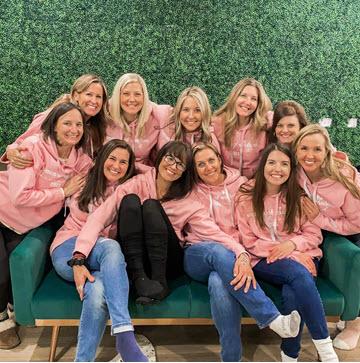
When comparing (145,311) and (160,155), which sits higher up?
(160,155)

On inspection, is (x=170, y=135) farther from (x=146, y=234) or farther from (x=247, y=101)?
(x=146, y=234)

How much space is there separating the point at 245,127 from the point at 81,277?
147cm

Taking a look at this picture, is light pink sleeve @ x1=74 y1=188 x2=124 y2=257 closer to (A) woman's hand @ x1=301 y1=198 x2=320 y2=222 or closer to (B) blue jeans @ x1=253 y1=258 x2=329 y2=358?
(B) blue jeans @ x1=253 y1=258 x2=329 y2=358

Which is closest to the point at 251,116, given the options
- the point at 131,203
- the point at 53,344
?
the point at 131,203

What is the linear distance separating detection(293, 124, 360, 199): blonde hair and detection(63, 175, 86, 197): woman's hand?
48.2 inches

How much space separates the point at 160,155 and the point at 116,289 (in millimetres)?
818

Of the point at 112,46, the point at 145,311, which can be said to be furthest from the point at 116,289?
the point at 112,46

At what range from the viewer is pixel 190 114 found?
298cm

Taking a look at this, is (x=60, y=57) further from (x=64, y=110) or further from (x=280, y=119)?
(x=280, y=119)

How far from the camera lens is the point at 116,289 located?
2229 mm

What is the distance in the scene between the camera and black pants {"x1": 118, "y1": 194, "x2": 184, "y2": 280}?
2432mm

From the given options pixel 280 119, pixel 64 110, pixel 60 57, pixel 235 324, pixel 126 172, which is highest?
pixel 60 57

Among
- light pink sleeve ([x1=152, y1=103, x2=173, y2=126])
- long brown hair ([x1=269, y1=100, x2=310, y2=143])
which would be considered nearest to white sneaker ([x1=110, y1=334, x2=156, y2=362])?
light pink sleeve ([x1=152, y1=103, x2=173, y2=126])

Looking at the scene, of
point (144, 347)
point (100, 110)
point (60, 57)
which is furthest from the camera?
point (60, 57)
